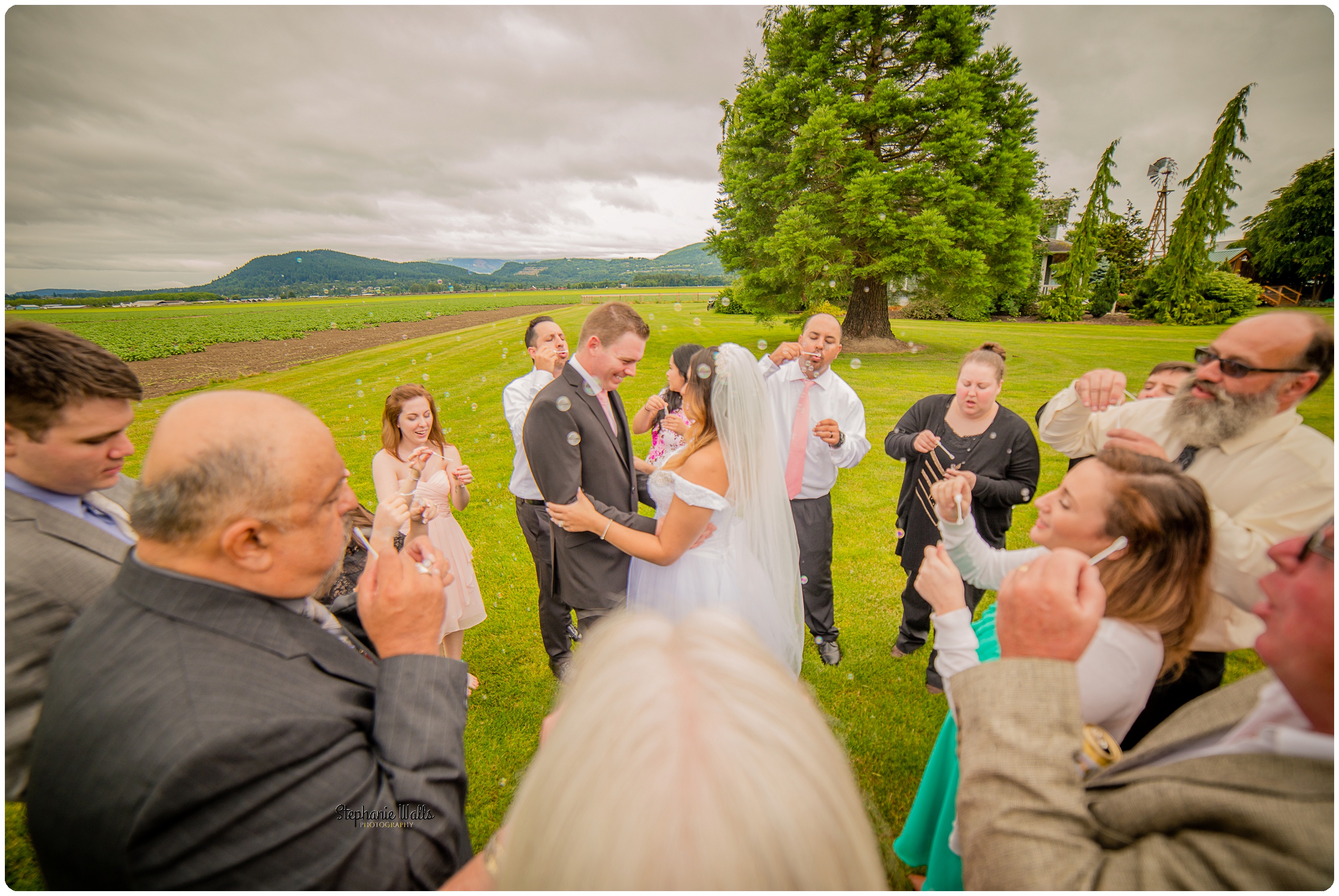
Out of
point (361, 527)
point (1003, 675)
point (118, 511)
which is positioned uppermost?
point (118, 511)

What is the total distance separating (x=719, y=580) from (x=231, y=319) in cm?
6145

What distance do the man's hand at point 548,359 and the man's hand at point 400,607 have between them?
3.68 metres

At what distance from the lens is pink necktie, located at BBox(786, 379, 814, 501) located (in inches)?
178

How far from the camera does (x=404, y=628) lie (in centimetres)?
168

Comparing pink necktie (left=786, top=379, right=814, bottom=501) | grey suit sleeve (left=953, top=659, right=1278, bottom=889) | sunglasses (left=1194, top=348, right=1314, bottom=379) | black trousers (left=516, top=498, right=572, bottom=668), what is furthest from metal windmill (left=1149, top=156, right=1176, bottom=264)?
black trousers (left=516, top=498, right=572, bottom=668)

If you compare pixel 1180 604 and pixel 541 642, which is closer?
pixel 1180 604

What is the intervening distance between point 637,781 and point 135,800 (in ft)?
4.11

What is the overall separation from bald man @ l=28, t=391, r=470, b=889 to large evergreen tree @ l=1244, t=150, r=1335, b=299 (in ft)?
18.2

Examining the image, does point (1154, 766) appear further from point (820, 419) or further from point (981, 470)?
point (820, 419)

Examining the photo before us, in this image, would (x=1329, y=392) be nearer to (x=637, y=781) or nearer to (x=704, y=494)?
(x=704, y=494)

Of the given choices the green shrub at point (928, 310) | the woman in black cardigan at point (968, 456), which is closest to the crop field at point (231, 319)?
the woman in black cardigan at point (968, 456)

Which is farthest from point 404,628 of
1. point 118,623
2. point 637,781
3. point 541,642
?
point 541,642

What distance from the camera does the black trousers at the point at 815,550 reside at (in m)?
4.50

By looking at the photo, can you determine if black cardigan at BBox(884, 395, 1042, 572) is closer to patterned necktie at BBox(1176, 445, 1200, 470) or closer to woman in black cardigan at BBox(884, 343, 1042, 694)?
woman in black cardigan at BBox(884, 343, 1042, 694)
